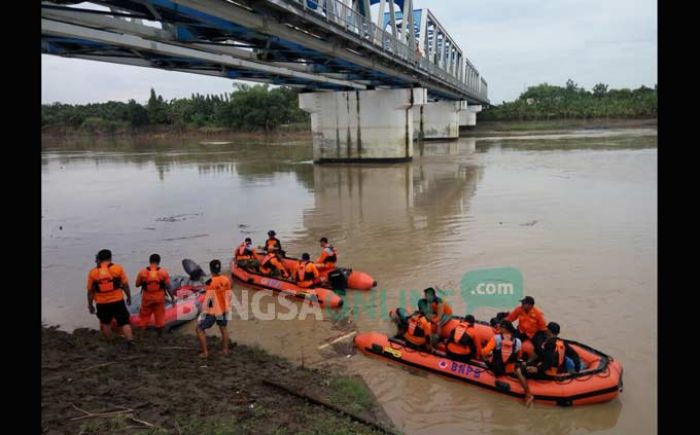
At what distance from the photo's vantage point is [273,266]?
1090cm

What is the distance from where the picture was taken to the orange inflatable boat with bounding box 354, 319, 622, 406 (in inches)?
243

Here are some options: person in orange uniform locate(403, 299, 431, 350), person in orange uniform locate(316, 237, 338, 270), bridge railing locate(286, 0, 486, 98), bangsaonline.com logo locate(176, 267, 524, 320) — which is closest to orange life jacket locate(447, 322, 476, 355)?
person in orange uniform locate(403, 299, 431, 350)

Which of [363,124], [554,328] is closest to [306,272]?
[554,328]

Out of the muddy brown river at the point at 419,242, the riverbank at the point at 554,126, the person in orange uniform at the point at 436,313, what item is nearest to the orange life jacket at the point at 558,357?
the muddy brown river at the point at 419,242

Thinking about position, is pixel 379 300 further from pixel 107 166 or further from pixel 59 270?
pixel 107 166

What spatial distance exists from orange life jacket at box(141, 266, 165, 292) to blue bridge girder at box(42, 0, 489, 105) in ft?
23.9

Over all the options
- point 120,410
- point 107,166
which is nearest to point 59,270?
point 120,410

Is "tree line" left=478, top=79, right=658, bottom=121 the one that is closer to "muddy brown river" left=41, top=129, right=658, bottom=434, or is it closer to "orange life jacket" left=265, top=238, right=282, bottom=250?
"muddy brown river" left=41, top=129, right=658, bottom=434

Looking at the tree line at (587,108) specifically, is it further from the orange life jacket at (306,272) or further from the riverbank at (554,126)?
the orange life jacket at (306,272)

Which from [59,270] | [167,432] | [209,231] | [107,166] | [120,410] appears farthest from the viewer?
[107,166]

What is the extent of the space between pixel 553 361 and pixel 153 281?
5.68 meters

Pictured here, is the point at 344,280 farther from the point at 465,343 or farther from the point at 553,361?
the point at 553,361
